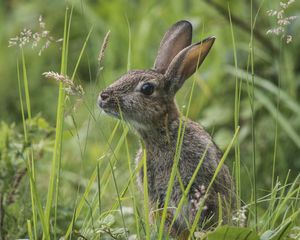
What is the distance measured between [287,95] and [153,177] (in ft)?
6.68

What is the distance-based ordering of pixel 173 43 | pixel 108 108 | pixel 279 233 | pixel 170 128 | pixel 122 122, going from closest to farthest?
pixel 279 233
pixel 122 122
pixel 108 108
pixel 170 128
pixel 173 43

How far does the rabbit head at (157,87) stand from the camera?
475 cm

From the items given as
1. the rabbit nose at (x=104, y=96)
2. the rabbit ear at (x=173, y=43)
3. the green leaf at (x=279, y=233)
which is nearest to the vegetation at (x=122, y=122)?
the green leaf at (x=279, y=233)

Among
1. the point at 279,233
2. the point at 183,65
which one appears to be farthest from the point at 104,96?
the point at 279,233

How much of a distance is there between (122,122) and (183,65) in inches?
21.2

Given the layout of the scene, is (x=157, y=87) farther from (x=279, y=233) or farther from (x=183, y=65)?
(x=279, y=233)

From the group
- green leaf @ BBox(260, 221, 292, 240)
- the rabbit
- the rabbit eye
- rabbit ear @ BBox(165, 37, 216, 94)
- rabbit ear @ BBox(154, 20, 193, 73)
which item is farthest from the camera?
rabbit ear @ BBox(154, 20, 193, 73)

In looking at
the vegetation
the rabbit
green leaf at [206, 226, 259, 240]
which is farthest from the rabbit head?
green leaf at [206, 226, 259, 240]

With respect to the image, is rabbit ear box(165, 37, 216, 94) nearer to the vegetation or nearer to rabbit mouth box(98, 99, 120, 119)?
the vegetation

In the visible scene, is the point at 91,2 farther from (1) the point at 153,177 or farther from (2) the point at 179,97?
(1) the point at 153,177

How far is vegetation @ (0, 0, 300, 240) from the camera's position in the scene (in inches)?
181

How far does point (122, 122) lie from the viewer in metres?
4.55

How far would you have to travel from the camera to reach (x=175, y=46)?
512 cm

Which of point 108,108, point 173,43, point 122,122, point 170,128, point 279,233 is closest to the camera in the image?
point 279,233
